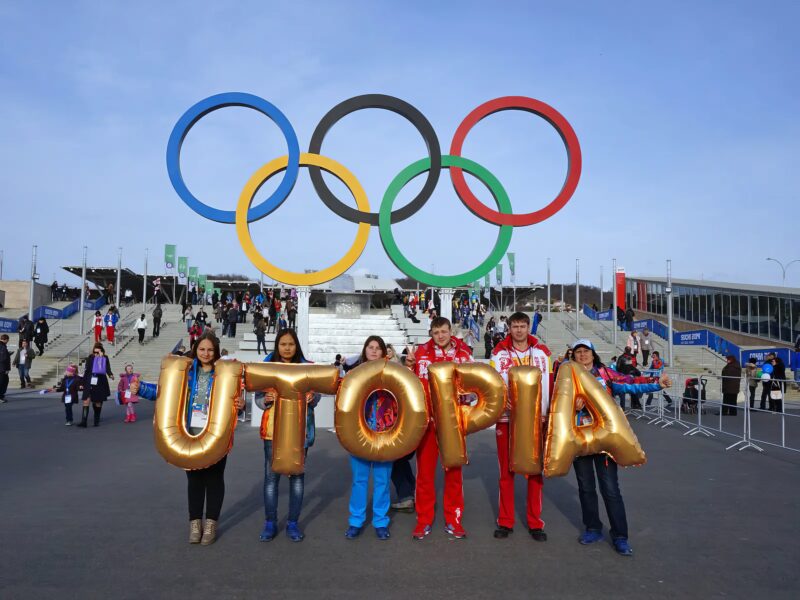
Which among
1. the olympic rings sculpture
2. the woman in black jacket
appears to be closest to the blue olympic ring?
the olympic rings sculpture

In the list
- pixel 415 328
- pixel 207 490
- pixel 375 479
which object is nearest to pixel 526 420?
Result: pixel 375 479

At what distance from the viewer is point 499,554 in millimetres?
4516

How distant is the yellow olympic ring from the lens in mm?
13367

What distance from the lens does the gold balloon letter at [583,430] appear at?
469 centimetres

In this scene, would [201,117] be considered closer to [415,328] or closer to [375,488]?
[415,328]

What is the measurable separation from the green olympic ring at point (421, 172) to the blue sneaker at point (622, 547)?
29.4ft

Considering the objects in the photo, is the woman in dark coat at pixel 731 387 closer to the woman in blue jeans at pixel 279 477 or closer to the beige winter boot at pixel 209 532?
the woman in blue jeans at pixel 279 477

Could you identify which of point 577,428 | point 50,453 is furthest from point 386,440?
point 50,453

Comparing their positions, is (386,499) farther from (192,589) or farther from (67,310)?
(67,310)

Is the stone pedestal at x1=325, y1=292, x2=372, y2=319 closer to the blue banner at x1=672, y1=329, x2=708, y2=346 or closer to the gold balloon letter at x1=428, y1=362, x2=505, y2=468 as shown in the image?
the blue banner at x1=672, y1=329, x2=708, y2=346

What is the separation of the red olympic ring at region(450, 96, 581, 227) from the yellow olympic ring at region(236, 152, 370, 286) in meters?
2.13

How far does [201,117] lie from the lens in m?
13.4

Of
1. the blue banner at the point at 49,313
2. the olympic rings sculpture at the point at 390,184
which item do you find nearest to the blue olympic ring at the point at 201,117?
the olympic rings sculpture at the point at 390,184

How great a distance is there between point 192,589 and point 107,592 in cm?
47
